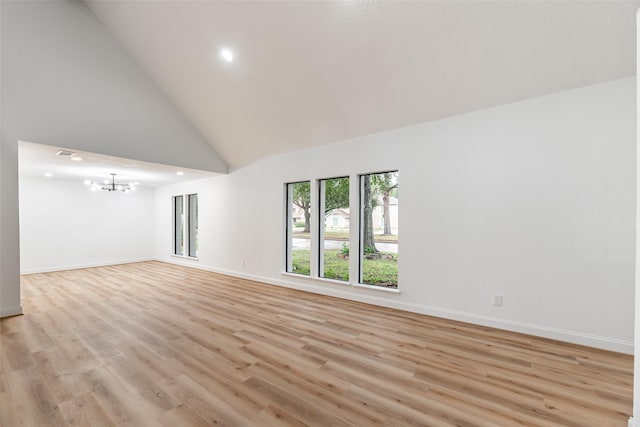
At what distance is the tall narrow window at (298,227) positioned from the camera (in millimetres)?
5091

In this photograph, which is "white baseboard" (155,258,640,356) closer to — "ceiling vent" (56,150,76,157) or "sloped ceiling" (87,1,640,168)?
"sloped ceiling" (87,1,640,168)

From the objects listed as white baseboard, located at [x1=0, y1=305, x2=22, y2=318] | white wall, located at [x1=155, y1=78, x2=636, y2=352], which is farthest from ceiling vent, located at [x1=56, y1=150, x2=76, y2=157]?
white wall, located at [x1=155, y1=78, x2=636, y2=352]

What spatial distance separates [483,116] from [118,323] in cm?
507

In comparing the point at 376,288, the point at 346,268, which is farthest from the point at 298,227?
the point at 376,288

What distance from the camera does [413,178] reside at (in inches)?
148

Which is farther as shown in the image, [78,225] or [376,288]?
[78,225]

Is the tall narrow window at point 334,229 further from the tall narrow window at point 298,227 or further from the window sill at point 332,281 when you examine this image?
the tall narrow window at point 298,227

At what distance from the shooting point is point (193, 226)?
750 cm

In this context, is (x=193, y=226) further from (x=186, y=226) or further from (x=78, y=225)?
(x=78, y=225)

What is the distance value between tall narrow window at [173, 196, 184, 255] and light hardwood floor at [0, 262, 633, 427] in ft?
13.7

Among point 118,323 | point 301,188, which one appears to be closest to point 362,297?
point 301,188

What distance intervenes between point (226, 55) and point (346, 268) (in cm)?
372

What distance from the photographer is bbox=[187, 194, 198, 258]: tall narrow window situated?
742 cm

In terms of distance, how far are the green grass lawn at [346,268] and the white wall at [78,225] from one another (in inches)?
229
